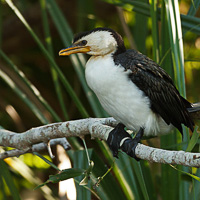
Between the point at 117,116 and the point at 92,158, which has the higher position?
the point at 117,116

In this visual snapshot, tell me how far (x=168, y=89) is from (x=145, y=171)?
379 millimetres

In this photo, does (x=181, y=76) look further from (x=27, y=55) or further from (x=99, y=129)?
(x=27, y=55)

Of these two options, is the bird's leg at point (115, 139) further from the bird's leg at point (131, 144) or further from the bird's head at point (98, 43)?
the bird's head at point (98, 43)

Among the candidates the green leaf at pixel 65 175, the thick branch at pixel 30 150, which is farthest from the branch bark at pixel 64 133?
the green leaf at pixel 65 175

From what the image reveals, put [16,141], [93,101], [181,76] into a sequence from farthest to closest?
[93,101] → [16,141] → [181,76]

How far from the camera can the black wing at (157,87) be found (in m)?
1.24

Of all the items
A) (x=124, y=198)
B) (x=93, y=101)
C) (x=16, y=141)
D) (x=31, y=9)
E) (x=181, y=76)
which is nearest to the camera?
(x=181, y=76)

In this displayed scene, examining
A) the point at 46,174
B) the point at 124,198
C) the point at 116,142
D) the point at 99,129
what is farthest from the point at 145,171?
the point at 46,174

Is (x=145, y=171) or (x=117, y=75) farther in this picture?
(x=145, y=171)

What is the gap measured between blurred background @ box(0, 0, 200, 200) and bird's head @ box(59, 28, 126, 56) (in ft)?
0.41

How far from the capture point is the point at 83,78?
1706 millimetres

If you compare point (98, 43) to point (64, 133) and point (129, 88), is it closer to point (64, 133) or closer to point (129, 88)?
point (129, 88)

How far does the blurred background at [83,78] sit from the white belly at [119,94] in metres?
0.12

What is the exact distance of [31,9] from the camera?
2625mm
